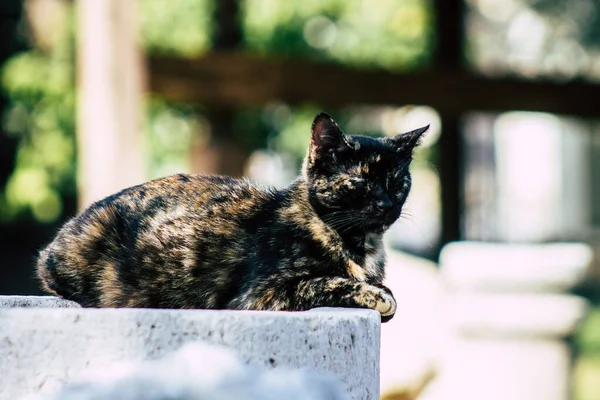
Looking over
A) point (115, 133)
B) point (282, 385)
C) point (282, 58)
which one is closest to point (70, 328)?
point (282, 385)

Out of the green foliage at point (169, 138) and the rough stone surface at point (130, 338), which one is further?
the green foliage at point (169, 138)

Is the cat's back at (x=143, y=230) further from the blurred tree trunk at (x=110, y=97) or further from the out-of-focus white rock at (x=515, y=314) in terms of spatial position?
the out-of-focus white rock at (x=515, y=314)

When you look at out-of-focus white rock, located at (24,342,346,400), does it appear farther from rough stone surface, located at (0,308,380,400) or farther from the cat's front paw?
the cat's front paw

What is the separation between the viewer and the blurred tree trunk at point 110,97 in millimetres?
6320

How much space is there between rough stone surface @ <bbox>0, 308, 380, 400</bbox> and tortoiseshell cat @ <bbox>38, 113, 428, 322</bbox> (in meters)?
0.50

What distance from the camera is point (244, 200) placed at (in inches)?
132

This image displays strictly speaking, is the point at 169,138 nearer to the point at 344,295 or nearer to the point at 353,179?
the point at 353,179

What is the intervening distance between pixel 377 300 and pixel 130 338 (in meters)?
0.83

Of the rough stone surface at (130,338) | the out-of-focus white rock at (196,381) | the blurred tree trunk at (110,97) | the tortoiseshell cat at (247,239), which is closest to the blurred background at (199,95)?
the blurred tree trunk at (110,97)

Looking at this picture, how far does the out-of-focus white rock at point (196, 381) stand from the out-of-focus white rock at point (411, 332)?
2851 mm

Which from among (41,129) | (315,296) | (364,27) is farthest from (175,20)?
(315,296)

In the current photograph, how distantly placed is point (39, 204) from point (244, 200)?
20.1ft

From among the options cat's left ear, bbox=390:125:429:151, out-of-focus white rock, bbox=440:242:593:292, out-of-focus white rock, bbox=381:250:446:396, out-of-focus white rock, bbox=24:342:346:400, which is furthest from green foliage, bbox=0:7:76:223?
out-of-focus white rock, bbox=24:342:346:400

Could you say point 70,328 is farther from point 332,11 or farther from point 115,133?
point 332,11
